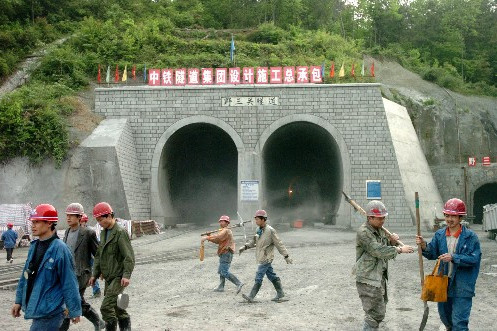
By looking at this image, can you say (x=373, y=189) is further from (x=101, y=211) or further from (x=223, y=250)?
(x=101, y=211)

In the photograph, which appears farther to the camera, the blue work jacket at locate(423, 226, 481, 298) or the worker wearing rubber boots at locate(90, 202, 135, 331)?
the worker wearing rubber boots at locate(90, 202, 135, 331)

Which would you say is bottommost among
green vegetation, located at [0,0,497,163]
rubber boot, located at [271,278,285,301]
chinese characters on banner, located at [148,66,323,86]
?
rubber boot, located at [271,278,285,301]

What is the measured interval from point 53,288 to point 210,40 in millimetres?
39083

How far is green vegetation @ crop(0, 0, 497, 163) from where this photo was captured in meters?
26.2

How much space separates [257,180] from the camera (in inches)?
1041

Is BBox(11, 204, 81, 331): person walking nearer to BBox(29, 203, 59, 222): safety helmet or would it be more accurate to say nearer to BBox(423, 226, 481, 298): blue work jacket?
BBox(29, 203, 59, 222): safety helmet

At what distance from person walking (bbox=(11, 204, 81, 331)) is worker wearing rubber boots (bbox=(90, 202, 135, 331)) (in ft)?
5.56

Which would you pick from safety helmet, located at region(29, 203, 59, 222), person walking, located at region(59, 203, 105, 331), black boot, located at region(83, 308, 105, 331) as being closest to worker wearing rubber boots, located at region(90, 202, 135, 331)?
black boot, located at region(83, 308, 105, 331)

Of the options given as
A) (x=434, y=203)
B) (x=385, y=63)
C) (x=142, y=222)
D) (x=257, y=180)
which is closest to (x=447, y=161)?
(x=434, y=203)

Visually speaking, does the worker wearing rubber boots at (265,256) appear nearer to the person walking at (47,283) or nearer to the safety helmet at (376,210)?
the safety helmet at (376,210)

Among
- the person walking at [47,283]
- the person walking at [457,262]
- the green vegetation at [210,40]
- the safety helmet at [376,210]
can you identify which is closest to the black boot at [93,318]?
the person walking at [47,283]

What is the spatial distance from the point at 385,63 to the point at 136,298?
40099 mm

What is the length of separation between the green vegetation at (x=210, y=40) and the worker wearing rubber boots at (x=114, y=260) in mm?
17735

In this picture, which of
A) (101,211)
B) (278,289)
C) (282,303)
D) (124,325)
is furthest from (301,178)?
(101,211)
